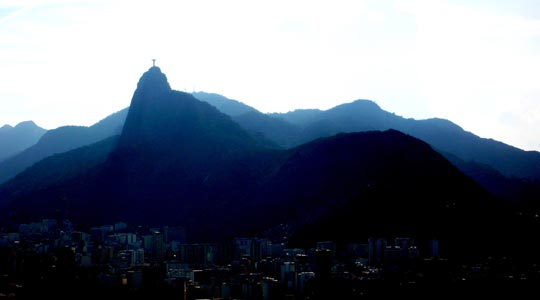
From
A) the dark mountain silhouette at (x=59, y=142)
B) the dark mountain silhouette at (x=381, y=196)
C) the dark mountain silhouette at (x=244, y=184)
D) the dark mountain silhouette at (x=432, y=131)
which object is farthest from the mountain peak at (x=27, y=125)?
the dark mountain silhouette at (x=381, y=196)

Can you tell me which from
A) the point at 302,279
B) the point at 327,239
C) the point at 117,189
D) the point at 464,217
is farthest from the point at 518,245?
the point at 117,189

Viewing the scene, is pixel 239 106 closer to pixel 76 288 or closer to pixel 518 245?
pixel 518 245

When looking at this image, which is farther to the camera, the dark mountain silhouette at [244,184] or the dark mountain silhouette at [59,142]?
the dark mountain silhouette at [59,142]

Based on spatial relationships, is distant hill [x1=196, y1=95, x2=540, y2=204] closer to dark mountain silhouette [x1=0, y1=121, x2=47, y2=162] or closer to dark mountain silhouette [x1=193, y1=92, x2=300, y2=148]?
dark mountain silhouette [x1=193, y1=92, x2=300, y2=148]

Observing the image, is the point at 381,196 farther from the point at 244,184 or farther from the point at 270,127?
the point at 270,127

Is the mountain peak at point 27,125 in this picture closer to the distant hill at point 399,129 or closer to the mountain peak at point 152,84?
the distant hill at point 399,129

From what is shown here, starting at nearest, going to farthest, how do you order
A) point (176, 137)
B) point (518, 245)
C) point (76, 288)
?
point (76, 288), point (518, 245), point (176, 137)

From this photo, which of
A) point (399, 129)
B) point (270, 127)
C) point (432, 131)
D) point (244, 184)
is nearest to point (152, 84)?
point (270, 127)
